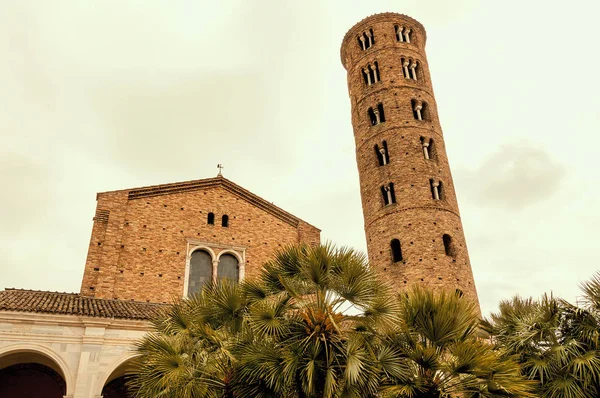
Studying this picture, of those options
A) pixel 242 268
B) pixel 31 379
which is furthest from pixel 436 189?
pixel 31 379

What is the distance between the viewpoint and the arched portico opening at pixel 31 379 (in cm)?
1455

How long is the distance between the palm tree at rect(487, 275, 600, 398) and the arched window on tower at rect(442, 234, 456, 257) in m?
10.2

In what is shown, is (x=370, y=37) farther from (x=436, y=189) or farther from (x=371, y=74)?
(x=436, y=189)

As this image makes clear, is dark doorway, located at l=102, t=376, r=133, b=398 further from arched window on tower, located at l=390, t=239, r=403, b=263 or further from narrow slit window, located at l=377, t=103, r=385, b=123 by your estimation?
narrow slit window, located at l=377, t=103, r=385, b=123

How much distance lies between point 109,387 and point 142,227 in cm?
584

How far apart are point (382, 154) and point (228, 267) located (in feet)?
33.0

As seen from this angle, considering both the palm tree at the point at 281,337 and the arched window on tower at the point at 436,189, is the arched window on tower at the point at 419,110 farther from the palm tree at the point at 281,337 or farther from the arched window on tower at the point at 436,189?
the palm tree at the point at 281,337

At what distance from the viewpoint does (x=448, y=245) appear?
21109 millimetres

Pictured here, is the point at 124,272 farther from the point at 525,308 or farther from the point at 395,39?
the point at 395,39

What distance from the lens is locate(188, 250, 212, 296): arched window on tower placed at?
18.2 metres

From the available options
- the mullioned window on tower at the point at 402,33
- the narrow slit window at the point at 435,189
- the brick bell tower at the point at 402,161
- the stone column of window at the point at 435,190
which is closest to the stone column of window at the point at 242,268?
the brick bell tower at the point at 402,161

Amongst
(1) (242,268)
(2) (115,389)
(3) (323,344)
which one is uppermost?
(1) (242,268)

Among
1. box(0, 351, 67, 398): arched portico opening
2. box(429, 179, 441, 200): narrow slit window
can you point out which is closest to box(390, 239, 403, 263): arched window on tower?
box(429, 179, 441, 200): narrow slit window

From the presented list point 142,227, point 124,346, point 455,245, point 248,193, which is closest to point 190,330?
point 124,346
